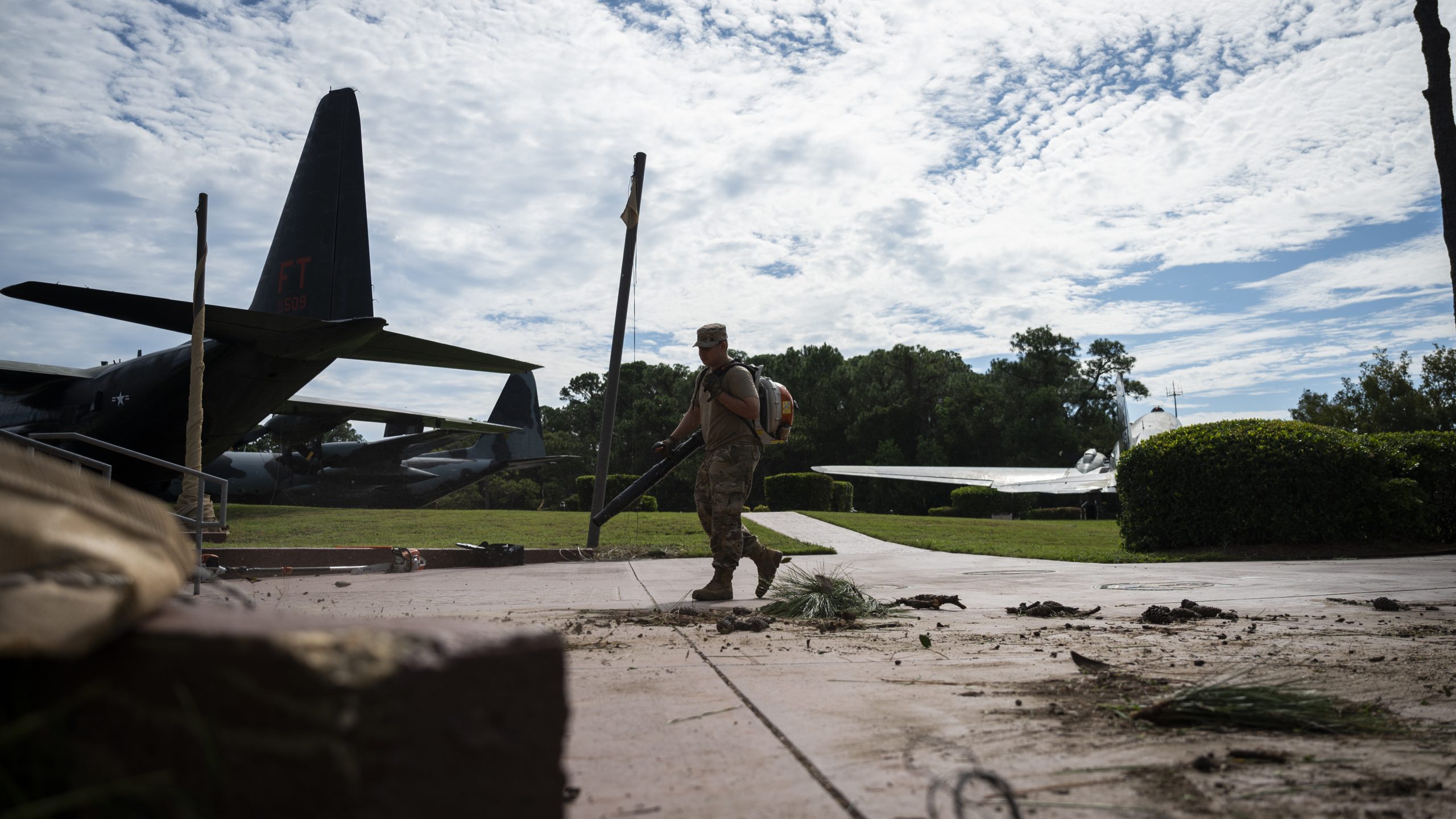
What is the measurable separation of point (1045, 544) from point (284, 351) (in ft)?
38.4

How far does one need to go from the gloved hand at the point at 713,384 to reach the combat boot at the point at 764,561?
1027 mm

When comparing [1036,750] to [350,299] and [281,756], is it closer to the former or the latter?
[281,756]

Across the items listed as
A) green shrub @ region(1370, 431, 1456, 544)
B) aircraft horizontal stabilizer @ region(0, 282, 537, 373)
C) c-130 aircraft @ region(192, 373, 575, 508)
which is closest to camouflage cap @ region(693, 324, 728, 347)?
aircraft horizontal stabilizer @ region(0, 282, 537, 373)

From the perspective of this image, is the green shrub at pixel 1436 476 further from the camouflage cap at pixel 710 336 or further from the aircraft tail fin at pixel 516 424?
the aircraft tail fin at pixel 516 424

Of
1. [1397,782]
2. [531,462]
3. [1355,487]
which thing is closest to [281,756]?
Answer: [1397,782]

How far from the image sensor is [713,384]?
589cm

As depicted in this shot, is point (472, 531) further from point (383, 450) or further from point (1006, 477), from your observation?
point (1006, 477)

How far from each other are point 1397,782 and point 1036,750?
64cm

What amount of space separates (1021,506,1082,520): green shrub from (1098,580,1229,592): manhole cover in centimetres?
3200

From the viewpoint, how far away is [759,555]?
593 centimetres

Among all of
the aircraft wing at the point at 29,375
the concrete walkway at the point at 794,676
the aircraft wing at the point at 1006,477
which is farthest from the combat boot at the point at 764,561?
the aircraft wing at the point at 1006,477

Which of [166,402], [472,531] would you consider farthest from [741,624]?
[166,402]

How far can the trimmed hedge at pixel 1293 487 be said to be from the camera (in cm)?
1109

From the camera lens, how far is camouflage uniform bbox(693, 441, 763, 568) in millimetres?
5750
